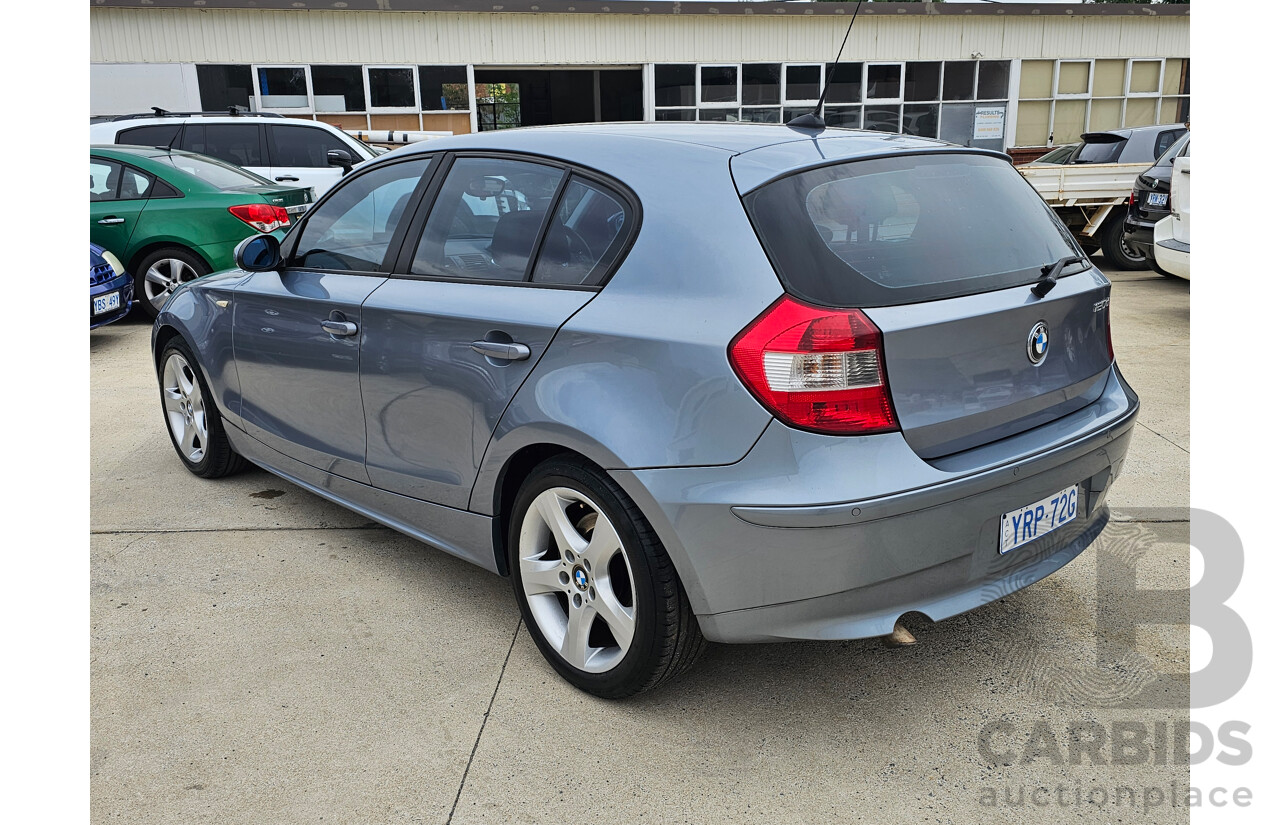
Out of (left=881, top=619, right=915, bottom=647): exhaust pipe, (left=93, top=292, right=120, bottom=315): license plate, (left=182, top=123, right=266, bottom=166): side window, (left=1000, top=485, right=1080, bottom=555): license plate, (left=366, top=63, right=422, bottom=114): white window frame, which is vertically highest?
(left=366, top=63, right=422, bottom=114): white window frame

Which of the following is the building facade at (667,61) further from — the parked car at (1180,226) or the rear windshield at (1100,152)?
the parked car at (1180,226)

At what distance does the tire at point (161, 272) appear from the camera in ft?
28.3

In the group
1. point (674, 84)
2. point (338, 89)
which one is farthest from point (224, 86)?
point (674, 84)

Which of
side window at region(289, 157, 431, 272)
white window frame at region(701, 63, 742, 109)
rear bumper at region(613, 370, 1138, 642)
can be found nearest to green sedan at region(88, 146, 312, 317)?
side window at region(289, 157, 431, 272)

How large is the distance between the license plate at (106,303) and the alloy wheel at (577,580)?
6.26m

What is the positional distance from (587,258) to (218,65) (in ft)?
58.2

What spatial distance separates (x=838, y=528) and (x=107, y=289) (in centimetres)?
736

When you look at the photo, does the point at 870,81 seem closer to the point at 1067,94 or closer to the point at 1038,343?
the point at 1067,94

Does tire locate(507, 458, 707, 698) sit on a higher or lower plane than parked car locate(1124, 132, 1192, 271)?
lower

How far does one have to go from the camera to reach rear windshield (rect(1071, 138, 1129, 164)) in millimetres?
11672

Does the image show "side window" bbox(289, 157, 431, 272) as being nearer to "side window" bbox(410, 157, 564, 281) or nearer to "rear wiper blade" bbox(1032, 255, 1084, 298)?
"side window" bbox(410, 157, 564, 281)

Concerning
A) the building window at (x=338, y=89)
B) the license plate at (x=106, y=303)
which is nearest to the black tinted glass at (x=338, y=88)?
the building window at (x=338, y=89)

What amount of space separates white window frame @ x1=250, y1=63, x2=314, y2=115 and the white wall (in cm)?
102

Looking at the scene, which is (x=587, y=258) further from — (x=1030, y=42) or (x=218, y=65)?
(x=1030, y=42)
